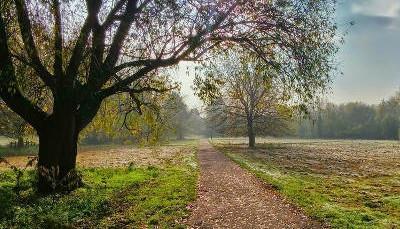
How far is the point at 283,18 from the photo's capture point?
1750cm

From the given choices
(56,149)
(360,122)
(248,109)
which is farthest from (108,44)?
(360,122)

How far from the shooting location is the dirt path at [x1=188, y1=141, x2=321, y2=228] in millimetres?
14055

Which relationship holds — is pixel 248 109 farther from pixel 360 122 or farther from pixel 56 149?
pixel 360 122

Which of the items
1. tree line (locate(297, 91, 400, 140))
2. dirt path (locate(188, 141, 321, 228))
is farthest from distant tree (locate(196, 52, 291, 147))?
tree line (locate(297, 91, 400, 140))

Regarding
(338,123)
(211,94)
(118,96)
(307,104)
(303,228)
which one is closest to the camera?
(303,228)

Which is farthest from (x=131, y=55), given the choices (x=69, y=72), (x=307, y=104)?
(x=307, y=104)

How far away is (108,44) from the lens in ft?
58.3

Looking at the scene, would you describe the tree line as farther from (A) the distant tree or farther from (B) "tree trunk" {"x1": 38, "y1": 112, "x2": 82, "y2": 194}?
(B) "tree trunk" {"x1": 38, "y1": 112, "x2": 82, "y2": 194}

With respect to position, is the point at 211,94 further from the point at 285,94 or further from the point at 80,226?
the point at 80,226

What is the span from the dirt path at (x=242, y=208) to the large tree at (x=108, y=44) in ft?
16.5

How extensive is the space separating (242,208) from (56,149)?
8.49 meters

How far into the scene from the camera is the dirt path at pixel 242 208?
1405 cm

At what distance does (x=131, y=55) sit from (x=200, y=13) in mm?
4356

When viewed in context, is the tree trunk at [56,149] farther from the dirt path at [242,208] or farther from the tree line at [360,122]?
the tree line at [360,122]
